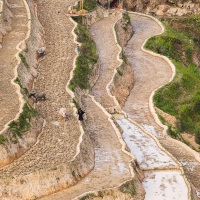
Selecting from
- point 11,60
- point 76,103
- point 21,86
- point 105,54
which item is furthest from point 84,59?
point 21,86

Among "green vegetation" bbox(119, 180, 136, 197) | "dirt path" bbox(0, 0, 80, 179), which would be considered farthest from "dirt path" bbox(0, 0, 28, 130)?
"green vegetation" bbox(119, 180, 136, 197)

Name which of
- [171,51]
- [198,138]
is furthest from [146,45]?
[198,138]

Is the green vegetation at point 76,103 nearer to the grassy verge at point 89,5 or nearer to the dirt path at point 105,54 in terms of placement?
the dirt path at point 105,54

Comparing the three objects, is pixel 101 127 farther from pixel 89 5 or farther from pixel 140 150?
pixel 89 5

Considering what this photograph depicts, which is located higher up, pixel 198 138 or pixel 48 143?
pixel 48 143

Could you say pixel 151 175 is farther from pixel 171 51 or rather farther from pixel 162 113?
pixel 171 51

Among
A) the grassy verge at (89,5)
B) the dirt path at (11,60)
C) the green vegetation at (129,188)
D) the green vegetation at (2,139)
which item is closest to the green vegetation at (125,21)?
the grassy verge at (89,5)
